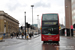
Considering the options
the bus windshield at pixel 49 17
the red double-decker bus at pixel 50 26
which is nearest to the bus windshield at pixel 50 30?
the red double-decker bus at pixel 50 26

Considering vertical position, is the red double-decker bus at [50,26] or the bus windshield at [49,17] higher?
the bus windshield at [49,17]

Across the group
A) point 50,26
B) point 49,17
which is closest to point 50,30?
point 50,26

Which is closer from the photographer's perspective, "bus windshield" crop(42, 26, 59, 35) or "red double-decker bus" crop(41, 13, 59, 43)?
"red double-decker bus" crop(41, 13, 59, 43)

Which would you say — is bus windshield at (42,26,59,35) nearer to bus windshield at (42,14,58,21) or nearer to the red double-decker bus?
the red double-decker bus

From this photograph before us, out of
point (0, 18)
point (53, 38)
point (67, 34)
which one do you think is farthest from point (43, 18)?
point (67, 34)

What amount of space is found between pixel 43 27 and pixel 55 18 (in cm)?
226

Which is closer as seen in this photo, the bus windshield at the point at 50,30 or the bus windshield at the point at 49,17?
the bus windshield at the point at 49,17

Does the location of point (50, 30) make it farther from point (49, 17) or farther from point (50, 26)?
point (49, 17)

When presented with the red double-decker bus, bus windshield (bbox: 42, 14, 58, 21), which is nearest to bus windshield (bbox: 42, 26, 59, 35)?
the red double-decker bus

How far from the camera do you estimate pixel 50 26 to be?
69.8 feet

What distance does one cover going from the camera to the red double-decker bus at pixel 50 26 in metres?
21.0

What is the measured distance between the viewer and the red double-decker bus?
21.0m

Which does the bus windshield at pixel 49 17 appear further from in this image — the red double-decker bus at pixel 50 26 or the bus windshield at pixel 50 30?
the bus windshield at pixel 50 30

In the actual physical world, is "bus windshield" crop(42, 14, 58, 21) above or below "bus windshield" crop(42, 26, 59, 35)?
above
